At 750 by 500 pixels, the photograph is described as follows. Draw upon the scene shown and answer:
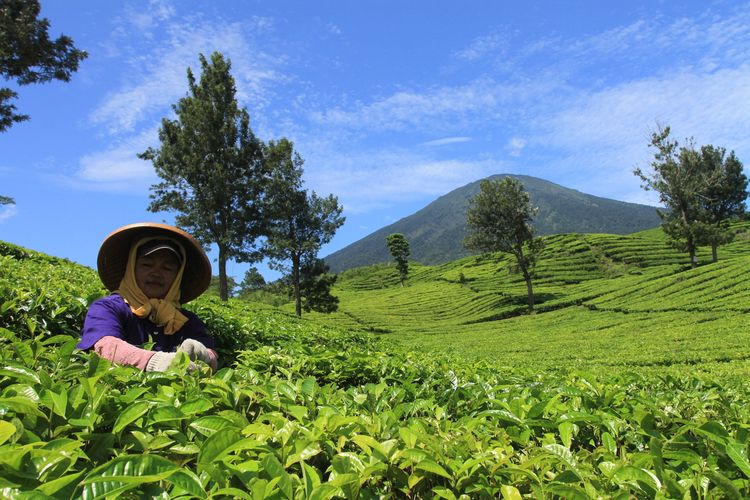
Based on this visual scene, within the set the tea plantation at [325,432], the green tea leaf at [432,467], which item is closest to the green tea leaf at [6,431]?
the tea plantation at [325,432]

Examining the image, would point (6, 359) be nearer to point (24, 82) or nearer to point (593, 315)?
point (24, 82)

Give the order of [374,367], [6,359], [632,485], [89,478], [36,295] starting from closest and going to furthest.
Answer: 1. [89,478]
2. [632,485]
3. [6,359]
4. [374,367]
5. [36,295]

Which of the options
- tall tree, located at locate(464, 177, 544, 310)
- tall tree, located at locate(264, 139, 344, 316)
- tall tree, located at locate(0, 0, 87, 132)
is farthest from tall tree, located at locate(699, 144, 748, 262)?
tall tree, located at locate(0, 0, 87, 132)

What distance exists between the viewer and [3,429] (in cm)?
91

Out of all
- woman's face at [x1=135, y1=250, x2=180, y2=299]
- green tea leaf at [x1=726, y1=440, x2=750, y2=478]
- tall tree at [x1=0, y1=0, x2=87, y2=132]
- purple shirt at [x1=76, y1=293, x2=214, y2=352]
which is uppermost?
tall tree at [x1=0, y1=0, x2=87, y2=132]

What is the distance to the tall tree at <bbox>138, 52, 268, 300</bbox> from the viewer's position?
2173 cm

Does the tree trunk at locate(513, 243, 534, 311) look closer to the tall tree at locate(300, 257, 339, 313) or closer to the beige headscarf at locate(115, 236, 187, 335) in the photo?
the tall tree at locate(300, 257, 339, 313)

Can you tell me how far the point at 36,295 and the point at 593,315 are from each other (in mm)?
24402

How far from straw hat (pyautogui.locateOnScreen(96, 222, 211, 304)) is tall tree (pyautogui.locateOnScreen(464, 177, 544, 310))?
1210 inches

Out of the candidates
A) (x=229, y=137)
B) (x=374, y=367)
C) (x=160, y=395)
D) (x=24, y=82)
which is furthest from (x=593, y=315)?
(x=24, y=82)

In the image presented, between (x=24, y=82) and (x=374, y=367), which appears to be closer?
(x=374, y=367)

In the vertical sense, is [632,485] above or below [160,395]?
below

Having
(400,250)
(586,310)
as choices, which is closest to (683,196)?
(586,310)

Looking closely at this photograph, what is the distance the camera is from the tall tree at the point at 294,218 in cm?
2667
